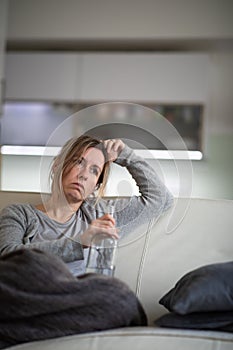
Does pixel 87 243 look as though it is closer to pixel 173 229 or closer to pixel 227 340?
pixel 173 229

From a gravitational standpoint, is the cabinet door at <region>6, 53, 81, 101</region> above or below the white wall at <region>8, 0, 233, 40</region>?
below

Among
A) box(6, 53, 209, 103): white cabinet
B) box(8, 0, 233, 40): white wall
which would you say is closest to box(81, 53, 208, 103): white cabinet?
box(6, 53, 209, 103): white cabinet

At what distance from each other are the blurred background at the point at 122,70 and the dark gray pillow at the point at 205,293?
8.32ft

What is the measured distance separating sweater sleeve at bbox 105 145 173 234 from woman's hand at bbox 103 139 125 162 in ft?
0.05

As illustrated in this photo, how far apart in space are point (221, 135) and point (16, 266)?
3240 millimetres

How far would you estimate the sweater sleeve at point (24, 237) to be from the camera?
54.1 inches

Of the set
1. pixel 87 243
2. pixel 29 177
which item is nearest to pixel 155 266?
pixel 87 243

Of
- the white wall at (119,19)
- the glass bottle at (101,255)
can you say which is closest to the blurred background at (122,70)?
the white wall at (119,19)

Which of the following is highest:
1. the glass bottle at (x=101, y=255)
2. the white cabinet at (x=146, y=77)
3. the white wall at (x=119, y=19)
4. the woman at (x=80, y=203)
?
the white wall at (x=119, y=19)

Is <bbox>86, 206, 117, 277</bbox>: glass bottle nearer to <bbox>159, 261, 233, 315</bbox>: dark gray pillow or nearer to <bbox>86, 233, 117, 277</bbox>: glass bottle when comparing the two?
<bbox>86, 233, 117, 277</bbox>: glass bottle

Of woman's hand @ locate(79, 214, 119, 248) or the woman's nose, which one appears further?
the woman's nose

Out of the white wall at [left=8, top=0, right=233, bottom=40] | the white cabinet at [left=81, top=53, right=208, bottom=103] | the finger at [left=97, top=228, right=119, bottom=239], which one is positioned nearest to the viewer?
the finger at [left=97, top=228, right=119, bottom=239]

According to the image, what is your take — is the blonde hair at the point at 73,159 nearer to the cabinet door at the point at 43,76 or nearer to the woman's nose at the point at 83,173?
the woman's nose at the point at 83,173

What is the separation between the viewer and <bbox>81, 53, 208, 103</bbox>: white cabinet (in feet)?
12.8
